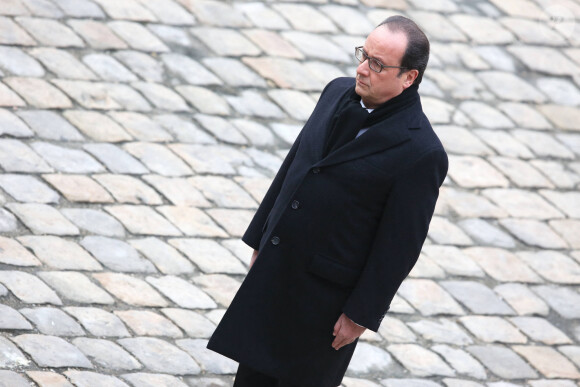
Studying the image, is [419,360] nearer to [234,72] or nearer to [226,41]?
[234,72]

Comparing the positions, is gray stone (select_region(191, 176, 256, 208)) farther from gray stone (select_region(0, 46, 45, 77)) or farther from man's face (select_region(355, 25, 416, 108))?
man's face (select_region(355, 25, 416, 108))

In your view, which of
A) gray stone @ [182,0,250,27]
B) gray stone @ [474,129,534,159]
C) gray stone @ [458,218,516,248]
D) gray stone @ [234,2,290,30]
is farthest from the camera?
gray stone @ [234,2,290,30]

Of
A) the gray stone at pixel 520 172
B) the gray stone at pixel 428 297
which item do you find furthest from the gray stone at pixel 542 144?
the gray stone at pixel 428 297

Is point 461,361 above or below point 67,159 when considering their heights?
below

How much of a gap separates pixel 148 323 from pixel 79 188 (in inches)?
44.3

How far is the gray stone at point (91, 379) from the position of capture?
3.91 m

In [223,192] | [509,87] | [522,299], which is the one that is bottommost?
[522,299]

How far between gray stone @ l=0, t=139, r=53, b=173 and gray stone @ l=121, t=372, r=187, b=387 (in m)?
1.67

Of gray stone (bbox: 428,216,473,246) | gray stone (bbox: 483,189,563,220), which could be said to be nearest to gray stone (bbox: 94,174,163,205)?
gray stone (bbox: 428,216,473,246)

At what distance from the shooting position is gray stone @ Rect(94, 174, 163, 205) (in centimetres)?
528

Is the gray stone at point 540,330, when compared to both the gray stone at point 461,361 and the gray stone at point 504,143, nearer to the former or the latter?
the gray stone at point 461,361

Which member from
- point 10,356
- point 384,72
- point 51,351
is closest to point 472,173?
point 384,72

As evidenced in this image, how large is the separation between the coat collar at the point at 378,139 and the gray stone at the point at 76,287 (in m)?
1.73

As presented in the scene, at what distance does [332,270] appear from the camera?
3334mm
